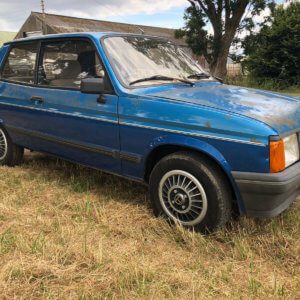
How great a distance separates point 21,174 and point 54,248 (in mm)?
2318

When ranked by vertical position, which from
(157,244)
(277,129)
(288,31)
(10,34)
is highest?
(10,34)

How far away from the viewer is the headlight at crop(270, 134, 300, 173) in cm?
291

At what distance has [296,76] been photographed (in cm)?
1334

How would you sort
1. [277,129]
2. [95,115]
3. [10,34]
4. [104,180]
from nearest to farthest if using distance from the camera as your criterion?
[277,129]
[95,115]
[104,180]
[10,34]

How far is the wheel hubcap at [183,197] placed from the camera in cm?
330

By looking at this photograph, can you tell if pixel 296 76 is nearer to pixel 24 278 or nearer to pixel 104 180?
pixel 104 180

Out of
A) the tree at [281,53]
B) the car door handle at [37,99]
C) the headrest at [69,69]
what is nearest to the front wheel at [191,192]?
the headrest at [69,69]

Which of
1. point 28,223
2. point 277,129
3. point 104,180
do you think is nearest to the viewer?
point 277,129

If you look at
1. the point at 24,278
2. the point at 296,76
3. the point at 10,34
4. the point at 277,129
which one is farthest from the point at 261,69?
the point at 10,34

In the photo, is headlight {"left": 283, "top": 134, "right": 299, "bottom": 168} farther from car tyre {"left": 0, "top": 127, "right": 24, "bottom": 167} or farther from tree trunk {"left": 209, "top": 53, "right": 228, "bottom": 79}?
tree trunk {"left": 209, "top": 53, "right": 228, "bottom": 79}

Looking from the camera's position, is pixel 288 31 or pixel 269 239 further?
pixel 288 31

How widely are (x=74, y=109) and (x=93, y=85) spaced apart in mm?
453

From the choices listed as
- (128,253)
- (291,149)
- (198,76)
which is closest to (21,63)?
(198,76)

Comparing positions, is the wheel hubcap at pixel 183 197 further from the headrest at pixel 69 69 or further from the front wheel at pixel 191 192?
the headrest at pixel 69 69
